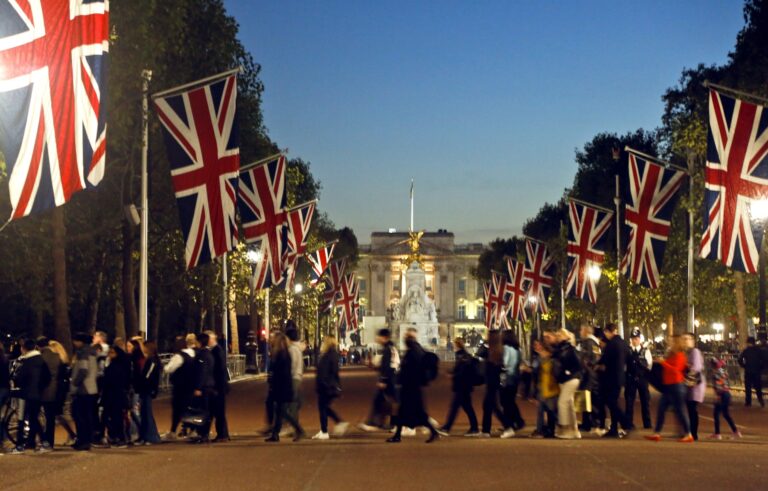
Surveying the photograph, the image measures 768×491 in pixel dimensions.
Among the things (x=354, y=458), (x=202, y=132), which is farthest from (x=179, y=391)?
(x=202, y=132)

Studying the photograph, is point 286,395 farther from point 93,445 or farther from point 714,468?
point 714,468

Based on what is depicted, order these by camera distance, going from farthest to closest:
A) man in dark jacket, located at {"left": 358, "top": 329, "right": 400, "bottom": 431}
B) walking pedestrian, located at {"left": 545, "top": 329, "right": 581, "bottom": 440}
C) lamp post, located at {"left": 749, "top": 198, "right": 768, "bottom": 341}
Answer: lamp post, located at {"left": 749, "top": 198, "right": 768, "bottom": 341}, man in dark jacket, located at {"left": 358, "top": 329, "right": 400, "bottom": 431}, walking pedestrian, located at {"left": 545, "top": 329, "right": 581, "bottom": 440}

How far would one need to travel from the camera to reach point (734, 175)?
29.0 metres

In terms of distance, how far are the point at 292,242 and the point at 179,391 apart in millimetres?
27011

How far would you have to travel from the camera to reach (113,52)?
1369 inches

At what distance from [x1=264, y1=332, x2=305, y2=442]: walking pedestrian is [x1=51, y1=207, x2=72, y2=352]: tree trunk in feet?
48.1

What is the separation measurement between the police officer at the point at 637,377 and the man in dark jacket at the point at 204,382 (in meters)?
6.81

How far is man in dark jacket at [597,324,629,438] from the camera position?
2195 cm

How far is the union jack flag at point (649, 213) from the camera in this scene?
122 feet

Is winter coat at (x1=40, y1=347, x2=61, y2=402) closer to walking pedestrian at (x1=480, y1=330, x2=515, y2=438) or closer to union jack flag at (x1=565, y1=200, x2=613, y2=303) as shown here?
walking pedestrian at (x1=480, y1=330, x2=515, y2=438)

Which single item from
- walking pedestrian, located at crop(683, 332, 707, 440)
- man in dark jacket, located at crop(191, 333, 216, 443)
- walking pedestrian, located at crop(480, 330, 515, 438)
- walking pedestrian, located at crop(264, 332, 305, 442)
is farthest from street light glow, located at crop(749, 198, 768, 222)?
man in dark jacket, located at crop(191, 333, 216, 443)

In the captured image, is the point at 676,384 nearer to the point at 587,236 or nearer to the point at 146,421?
the point at 146,421

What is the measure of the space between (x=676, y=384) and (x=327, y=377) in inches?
216

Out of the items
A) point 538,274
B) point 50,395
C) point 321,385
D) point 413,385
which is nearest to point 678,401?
point 413,385
